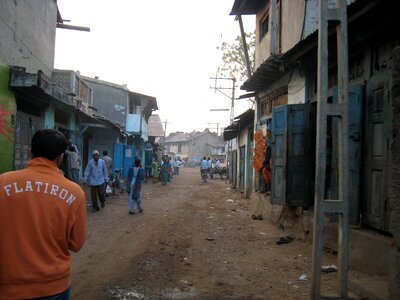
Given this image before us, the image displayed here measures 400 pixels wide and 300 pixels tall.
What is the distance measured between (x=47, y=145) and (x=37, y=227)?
1.58 feet

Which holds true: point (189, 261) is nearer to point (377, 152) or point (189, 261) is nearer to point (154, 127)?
point (377, 152)

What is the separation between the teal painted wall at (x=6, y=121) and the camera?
28.8ft

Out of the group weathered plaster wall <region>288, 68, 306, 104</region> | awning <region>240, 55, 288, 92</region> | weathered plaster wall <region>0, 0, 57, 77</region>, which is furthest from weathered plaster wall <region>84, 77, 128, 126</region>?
weathered plaster wall <region>288, 68, 306, 104</region>

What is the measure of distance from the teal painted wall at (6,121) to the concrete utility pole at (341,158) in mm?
7297

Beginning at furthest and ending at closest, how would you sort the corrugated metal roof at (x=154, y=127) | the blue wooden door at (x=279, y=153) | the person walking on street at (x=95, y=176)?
the corrugated metal roof at (x=154, y=127), the person walking on street at (x=95, y=176), the blue wooden door at (x=279, y=153)

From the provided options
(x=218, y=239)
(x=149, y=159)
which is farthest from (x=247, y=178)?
(x=149, y=159)

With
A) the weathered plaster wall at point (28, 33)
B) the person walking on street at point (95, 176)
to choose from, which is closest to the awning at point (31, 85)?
the weathered plaster wall at point (28, 33)

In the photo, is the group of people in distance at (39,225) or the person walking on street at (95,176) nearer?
the group of people in distance at (39,225)

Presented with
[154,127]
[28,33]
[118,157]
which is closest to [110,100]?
[118,157]

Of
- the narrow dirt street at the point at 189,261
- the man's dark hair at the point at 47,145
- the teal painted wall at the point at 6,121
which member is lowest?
the narrow dirt street at the point at 189,261

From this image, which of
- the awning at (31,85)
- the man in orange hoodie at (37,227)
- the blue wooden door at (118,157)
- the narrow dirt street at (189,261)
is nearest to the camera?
the man in orange hoodie at (37,227)

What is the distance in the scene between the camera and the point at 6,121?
8.97m

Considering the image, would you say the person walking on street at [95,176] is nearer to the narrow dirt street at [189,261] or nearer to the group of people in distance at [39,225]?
the narrow dirt street at [189,261]

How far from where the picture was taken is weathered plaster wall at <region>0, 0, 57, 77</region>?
32.4 feet
